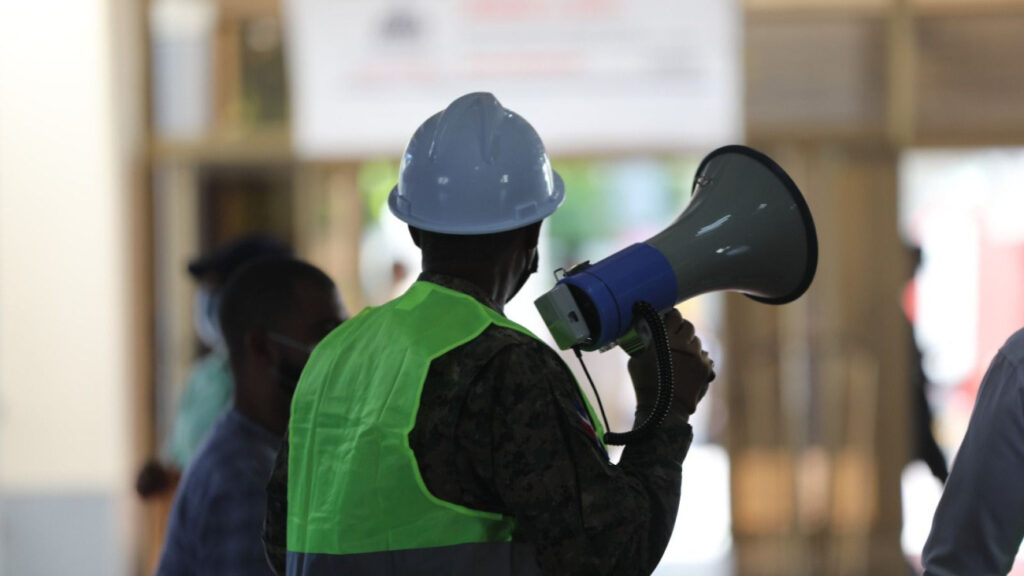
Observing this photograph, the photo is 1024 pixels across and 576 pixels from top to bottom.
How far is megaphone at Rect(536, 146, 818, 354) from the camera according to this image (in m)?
2.07

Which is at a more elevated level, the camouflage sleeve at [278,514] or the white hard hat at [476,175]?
the white hard hat at [476,175]

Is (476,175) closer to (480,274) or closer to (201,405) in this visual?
(480,274)

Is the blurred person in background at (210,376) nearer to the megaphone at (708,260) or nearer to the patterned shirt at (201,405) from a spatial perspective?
the patterned shirt at (201,405)

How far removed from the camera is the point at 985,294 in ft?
24.9

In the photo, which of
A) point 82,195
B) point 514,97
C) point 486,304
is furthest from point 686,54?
point 486,304

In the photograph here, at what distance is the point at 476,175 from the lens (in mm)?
2102

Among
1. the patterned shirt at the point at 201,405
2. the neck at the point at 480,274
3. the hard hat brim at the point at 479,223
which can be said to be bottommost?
the patterned shirt at the point at 201,405

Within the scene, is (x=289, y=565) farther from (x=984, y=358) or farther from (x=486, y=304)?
(x=984, y=358)

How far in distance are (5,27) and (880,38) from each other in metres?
4.55

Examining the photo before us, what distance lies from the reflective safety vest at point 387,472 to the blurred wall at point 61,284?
5.40 meters

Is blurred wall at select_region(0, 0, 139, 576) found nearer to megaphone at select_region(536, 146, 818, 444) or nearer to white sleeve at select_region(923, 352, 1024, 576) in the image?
megaphone at select_region(536, 146, 818, 444)

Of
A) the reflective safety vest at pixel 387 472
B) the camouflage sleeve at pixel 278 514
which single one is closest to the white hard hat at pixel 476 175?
the reflective safety vest at pixel 387 472

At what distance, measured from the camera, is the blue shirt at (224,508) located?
8.72 ft

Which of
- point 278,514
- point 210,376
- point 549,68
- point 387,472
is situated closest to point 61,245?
point 549,68
